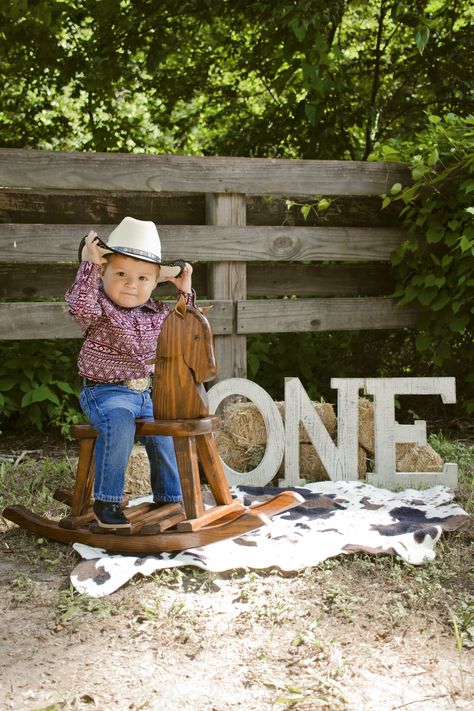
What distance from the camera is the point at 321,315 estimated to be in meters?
5.28

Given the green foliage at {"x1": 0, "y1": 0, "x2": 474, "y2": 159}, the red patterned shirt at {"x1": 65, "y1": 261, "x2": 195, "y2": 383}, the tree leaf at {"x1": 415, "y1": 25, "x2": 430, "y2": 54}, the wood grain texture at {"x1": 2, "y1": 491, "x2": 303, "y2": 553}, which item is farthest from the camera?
the green foliage at {"x1": 0, "y1": 0, "x2": 474, "y2": 159}

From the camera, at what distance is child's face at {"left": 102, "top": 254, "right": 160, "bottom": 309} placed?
3.33 m

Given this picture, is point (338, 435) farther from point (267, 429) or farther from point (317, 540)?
→ point (317, 540)

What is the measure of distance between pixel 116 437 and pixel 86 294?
601 mm

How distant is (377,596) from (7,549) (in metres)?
1.56

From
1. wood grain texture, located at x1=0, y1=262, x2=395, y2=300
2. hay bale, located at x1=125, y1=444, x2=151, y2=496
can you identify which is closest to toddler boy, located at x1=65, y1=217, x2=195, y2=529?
hay bale, located at x1=125, y1=444, x2=151, y2=496

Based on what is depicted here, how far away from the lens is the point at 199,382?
10.7 ft

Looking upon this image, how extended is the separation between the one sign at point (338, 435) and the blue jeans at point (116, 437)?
2.68ft

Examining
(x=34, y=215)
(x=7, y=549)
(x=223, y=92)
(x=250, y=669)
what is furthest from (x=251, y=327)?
(x=223, y=92)

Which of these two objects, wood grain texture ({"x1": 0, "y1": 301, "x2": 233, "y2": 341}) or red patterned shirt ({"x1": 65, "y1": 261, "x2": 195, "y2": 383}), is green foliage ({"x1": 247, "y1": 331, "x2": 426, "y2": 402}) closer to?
wood grain texture ({"x1": 0, "y1": 301, "x2": 233, "y2": 341})

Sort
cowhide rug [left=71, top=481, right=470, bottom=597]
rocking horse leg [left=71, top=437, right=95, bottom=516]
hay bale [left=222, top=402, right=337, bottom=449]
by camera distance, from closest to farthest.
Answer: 1. cowhide rug [left=71, top=481, right=470, bottom=597]
2. rocking horse leg [left=71, top=437, right=95, bottom=516]
3. hay bale [left=222, top=402, right=337, bottom=449]

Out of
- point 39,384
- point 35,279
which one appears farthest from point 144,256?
point 39,384

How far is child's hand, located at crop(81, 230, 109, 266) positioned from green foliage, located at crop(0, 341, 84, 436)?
2.01m

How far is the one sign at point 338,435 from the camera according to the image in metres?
4.21
